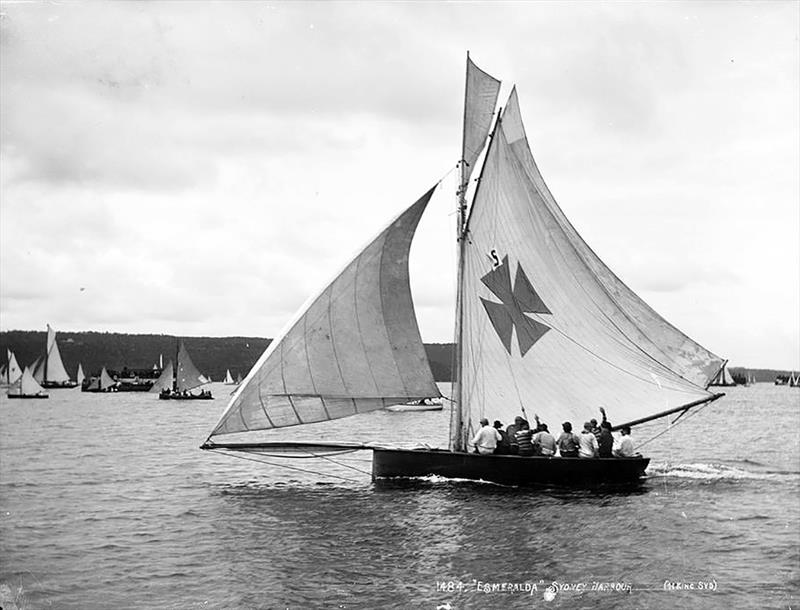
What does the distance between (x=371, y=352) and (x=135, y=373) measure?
142864 mm


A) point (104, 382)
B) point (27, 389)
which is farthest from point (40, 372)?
point (27, 389)

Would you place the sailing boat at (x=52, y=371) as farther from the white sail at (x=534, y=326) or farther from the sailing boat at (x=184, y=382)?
the white sail at (x=534, y=326)

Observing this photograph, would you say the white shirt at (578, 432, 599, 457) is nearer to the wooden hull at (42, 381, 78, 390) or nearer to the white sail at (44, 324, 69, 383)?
the white sail at (44, 324, 69, 383)

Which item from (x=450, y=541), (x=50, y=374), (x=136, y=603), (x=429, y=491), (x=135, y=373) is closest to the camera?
(x=136, y=603)

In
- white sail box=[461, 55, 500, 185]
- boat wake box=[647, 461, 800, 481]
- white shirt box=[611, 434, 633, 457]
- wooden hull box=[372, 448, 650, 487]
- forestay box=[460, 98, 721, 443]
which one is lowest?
boat wake box=[647, 461, 800, 481]

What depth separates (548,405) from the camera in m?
29.8

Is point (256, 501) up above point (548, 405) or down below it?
below

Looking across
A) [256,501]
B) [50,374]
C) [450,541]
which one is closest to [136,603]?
[450,541]

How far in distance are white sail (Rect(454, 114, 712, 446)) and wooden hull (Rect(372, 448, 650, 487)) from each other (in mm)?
1938

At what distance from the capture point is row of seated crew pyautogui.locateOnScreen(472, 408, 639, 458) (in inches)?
1097

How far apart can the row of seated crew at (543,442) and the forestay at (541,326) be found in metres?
1.31

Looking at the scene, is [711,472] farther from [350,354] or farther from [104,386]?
[104,386]

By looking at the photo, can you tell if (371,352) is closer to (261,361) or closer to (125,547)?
(261,361)

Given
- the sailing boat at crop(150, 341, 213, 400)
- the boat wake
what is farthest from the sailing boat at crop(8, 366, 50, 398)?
the boat wake
